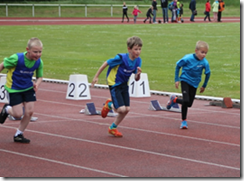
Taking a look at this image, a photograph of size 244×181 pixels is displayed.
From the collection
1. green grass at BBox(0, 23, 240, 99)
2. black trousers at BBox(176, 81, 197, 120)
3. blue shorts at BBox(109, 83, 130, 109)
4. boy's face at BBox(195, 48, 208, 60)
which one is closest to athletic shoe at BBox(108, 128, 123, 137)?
blue shorts at BBox(109, 83, 130, 109)

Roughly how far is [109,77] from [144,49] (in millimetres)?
16023

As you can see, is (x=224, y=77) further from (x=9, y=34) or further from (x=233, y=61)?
(x=9, y=34)

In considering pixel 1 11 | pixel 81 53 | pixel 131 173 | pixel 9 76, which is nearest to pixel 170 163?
pixel 131 173

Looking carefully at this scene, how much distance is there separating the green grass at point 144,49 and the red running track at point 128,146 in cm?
356

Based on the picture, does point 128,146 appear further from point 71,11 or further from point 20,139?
point 71,11

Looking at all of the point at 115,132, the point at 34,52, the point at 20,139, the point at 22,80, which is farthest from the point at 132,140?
the point at 34,52

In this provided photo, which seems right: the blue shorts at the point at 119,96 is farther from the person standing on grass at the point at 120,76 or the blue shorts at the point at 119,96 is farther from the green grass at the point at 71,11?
the green grass at the point at 71,11

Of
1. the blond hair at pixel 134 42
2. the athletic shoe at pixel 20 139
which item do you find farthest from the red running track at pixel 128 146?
the blond hair at pixel 134 42

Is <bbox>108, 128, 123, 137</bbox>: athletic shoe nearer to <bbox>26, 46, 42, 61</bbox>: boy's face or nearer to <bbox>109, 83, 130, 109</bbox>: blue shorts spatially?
<bbox>109, 83, 130, 109</bbox>: blue shorts

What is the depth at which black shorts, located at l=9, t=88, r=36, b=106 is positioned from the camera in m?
8.96

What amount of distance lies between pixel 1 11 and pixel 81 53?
27.3 m

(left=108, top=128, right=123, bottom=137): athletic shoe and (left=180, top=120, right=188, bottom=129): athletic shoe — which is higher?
(left=108, top=128, right=123, bottom=137): athletic shoe

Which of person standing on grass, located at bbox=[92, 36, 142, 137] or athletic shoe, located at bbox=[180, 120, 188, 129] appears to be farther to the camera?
athletic shoe, located at bbox=[180, 120, 188, 129]

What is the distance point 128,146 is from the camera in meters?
8.91
